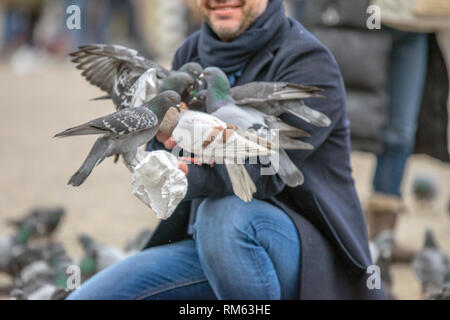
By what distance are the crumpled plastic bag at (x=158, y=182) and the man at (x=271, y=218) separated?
356mm

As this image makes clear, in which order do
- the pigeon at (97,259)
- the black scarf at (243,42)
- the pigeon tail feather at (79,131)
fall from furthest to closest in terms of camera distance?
1. the pigeon at (97,259)
2. the black scarf at (243,42)
3. the pigeon tail feather at (79,131)

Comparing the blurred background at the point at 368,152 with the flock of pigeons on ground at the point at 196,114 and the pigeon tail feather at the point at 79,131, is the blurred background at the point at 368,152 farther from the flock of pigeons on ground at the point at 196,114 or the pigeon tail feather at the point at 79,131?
the pigeon tail feather at the point at 79,131

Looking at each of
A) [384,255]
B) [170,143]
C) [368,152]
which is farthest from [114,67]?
[368,152]

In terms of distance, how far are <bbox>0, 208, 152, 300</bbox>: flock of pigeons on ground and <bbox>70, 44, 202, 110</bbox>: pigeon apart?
4.37ft

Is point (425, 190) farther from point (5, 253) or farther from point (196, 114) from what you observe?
point (196, 114)

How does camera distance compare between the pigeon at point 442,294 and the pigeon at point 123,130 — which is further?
the pigeon at point 442,294

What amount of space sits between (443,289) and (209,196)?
1.21 metres

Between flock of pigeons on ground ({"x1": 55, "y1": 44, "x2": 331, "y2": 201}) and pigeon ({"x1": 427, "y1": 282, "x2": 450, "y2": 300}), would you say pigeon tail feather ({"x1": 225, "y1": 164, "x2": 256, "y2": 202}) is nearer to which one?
flock of pigeons on ground ({"x1": 55, "y1": 44, "x2": 331, "y2": 201})

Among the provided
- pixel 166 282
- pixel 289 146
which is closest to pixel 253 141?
pixel 289 146

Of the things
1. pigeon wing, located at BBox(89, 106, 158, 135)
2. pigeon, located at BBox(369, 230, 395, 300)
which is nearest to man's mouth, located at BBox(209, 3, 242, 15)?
pigeon wing, located at BBox(89, 106, 158, 135)

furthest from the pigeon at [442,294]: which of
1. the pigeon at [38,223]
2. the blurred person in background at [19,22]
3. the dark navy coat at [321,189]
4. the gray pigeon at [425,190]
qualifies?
the blurred person in background at [19,22]

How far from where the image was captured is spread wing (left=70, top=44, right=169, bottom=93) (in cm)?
249

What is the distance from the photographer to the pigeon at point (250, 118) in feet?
7.88
